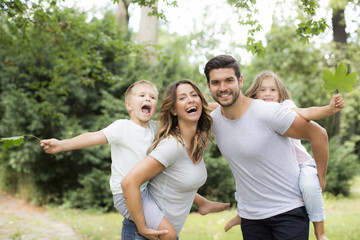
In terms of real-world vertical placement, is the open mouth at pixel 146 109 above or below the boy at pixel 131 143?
above

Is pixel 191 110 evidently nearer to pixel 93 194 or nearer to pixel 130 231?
pixel 130 231

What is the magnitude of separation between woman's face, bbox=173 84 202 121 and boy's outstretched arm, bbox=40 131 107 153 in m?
0.62

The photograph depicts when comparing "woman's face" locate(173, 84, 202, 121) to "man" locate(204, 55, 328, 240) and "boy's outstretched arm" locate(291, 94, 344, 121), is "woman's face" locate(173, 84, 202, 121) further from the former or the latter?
"boy's outstretched arm" locate(291, 94, 344, 121)

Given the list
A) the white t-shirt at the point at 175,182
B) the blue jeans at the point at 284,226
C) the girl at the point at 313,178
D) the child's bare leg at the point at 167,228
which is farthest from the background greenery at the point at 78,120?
the child's bare leg at the point at 167,228

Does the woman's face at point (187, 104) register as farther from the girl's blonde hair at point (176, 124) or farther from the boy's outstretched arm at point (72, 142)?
the boy's outstretched arm at point (72, 142)

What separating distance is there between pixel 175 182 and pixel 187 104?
583 millimetres

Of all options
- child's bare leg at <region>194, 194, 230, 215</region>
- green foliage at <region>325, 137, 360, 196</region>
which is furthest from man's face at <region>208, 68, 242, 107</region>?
green foliage at <region>325, 137, 360, 196</region>

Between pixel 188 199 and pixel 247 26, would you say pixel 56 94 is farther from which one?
pixel 188 199

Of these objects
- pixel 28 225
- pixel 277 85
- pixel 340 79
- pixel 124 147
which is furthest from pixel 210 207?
pixel 28 225

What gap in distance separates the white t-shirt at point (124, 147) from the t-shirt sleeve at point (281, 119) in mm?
955

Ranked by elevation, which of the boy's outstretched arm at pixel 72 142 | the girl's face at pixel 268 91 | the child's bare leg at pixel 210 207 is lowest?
the child's bare leg at pixel 210 207

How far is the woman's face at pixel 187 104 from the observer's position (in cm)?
260

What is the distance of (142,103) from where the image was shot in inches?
112

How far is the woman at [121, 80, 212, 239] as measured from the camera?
234cm
